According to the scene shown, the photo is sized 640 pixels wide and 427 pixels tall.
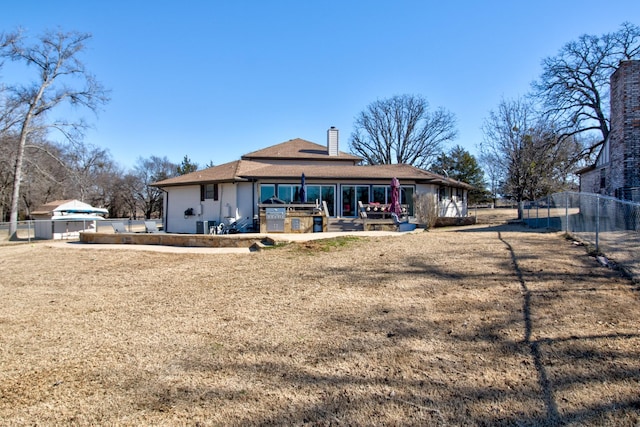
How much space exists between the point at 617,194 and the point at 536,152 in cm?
908

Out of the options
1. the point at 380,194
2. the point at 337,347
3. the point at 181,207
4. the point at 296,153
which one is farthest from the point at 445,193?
the point at 337,347

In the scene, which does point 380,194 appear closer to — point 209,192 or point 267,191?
point 267,191

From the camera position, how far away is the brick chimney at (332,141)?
25152 mm

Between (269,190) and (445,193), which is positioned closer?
(269,190)

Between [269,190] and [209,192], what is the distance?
3207 mm

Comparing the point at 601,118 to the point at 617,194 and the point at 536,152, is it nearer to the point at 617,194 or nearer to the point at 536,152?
the point at 536,152

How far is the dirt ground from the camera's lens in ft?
8.82

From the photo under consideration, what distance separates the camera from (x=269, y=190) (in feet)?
62.8

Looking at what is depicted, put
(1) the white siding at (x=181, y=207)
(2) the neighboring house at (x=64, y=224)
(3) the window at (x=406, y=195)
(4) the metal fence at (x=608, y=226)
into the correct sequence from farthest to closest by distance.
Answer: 1. (2) the neighboring house at (x=64, y=224)
2. (3) the window at (x=406, y=195)
3. (1) the white siding at (x=181, y=207)
4. (4) the metal fence at (x=608, y=226)

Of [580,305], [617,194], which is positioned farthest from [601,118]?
[580,305]

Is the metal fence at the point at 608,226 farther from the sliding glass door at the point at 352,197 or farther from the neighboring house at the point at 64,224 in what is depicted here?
the neighboring house at the point at 64,224

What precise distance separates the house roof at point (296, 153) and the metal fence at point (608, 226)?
50.6 feet

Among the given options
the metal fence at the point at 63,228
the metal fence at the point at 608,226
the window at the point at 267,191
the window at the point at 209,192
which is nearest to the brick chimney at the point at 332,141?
the window at the point at 267,191

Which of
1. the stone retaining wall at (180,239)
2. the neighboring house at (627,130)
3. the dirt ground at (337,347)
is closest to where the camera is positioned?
the dirt ground at (337,347)
